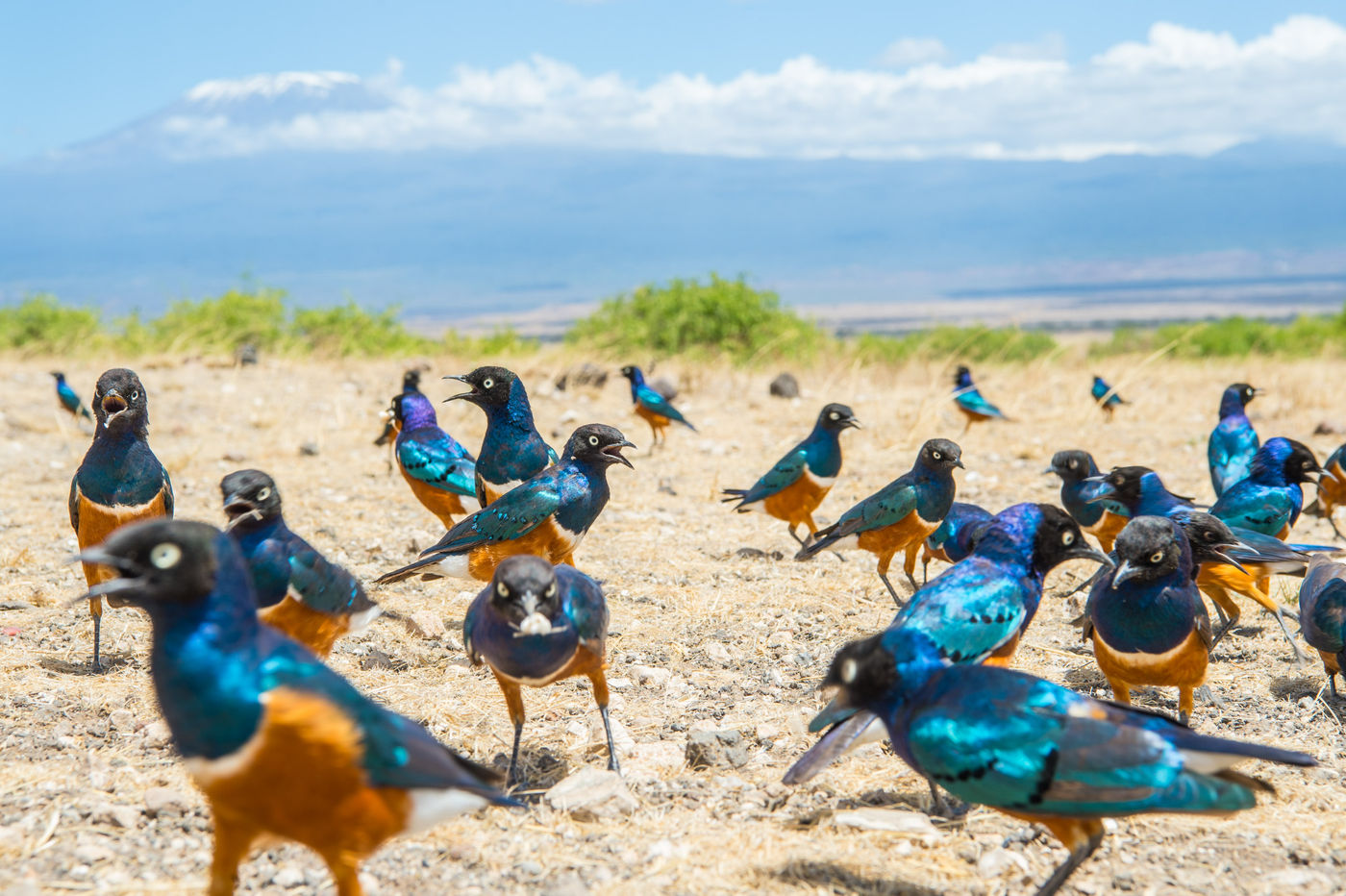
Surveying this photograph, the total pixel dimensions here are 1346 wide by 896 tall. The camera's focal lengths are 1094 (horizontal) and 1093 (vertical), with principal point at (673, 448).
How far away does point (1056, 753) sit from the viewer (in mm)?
3240

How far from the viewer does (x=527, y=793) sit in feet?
13.5

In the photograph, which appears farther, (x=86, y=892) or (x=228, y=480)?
(x=228, y=480)

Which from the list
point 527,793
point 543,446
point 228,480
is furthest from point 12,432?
point 527,793

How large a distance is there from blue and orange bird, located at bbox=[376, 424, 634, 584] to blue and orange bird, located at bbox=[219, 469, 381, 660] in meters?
1.04

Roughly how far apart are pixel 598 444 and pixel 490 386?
1.29 m

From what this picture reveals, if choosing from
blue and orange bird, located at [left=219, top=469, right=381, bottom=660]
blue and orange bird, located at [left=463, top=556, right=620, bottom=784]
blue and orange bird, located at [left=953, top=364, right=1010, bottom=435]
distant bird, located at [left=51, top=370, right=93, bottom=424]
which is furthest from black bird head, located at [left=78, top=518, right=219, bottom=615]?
distant bird, located at [left=51, top=370, right=93, bottom=424]

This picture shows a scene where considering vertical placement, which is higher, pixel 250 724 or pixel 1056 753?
pixel 250 724

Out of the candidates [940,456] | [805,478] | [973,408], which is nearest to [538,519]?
[940,456]

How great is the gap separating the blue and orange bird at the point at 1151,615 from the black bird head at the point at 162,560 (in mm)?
3434

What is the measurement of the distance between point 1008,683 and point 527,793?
6.01 ft

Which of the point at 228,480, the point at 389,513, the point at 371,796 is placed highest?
the point at 228,480

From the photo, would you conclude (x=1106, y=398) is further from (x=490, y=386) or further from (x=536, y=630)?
(x=536, y=630)

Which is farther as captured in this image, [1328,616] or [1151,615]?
[1328,616]

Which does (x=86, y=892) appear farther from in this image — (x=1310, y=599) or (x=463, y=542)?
(x=1310, y=599)
